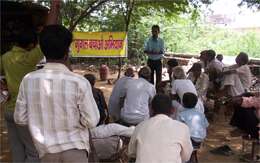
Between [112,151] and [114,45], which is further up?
[114,45]

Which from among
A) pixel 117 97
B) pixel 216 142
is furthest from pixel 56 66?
pixel 216 142

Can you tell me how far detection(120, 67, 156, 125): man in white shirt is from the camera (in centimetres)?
545

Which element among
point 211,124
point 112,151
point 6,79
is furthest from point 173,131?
point 211,124

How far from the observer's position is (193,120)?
4.80m

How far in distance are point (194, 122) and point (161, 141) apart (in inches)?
71.4

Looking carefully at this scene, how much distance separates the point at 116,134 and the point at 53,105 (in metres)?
2.76

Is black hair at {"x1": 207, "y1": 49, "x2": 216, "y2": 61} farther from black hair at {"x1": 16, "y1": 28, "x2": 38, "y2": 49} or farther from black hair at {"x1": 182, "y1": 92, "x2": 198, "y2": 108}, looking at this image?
black hair at {"x1": 16, "y1": 28, "x2": 38, "y2": 49}

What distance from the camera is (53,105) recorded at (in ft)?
8.57

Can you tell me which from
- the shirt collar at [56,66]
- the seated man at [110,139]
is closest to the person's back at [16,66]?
the shirt collar at [56,66]

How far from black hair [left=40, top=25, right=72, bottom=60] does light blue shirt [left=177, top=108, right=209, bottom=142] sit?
2425 mm

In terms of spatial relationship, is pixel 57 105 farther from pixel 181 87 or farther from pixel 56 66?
pixel 181 87

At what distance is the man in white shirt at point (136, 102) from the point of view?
5.45 metres

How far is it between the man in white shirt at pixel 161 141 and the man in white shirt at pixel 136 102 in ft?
7.34

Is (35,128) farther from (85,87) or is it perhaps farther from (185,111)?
(185,111)
